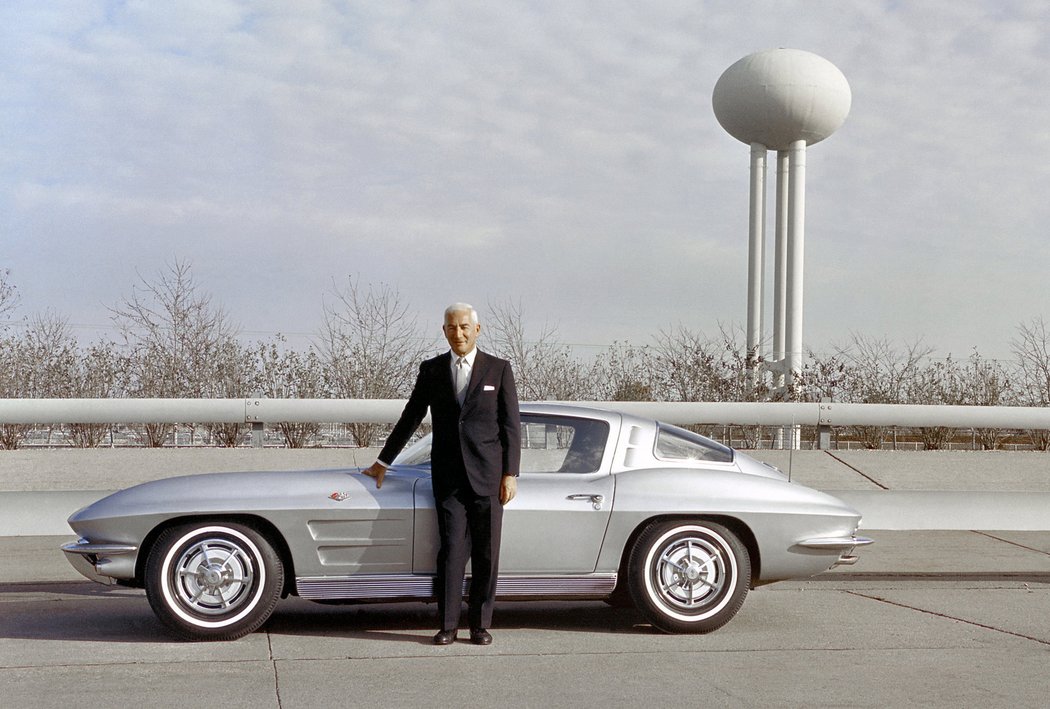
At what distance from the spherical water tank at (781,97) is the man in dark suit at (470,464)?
2745 centimetres

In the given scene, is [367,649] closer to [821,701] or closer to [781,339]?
[821,701]

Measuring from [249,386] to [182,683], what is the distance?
8.73m

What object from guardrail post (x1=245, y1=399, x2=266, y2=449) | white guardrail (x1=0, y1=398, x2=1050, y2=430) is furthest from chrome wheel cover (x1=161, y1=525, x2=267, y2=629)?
guardrail post (x1=245, y1=399, x2=266, y2=449)

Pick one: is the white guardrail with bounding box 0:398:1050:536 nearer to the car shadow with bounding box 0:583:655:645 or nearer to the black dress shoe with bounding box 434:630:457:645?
the car shadow with bounding box 0:583:655:645

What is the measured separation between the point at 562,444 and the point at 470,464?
0.69 metres

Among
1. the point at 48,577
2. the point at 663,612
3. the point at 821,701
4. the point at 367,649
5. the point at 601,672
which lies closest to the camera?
the point at 821,701

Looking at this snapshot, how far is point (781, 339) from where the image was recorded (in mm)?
34969

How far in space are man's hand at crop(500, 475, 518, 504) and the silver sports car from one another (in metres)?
0.17

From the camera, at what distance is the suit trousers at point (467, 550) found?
6.02 metres

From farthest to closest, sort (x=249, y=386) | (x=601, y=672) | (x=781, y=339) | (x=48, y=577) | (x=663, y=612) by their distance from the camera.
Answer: (x=781, y=339)
(x=249, y=386)
(x=48, y=577)
(x=663, y=612)
(x=601, y=672)

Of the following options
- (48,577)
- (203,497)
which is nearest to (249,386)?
(48,577)

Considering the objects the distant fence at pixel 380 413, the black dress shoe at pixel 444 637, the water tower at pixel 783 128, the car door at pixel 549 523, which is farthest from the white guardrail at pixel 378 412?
the water tower at pixel 783 128

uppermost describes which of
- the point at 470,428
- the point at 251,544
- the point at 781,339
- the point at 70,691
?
the point at 781,339

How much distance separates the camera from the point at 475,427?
6.12 m
